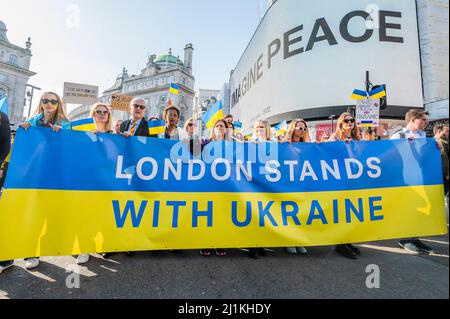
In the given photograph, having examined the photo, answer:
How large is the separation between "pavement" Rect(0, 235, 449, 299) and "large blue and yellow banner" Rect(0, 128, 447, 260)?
10.9 inches

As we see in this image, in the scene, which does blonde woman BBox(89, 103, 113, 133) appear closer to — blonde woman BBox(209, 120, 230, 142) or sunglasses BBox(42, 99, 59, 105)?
sunglasses BBox(42, 99, 59, 105)

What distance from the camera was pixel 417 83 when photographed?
40.2ft

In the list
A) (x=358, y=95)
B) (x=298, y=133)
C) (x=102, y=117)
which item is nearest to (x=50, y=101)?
(x=102, y=117)

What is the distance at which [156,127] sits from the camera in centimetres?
420

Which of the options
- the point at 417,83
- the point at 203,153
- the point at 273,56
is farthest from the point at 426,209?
the point at 273,56

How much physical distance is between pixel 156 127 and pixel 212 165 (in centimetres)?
166

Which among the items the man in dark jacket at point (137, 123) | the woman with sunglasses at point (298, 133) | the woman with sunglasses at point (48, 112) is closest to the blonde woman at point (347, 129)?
the woman with sunglasses at point (298, 133)

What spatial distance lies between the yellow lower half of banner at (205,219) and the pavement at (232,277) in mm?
270

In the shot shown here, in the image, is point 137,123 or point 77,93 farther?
point 77,93

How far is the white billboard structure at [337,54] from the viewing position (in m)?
12.3

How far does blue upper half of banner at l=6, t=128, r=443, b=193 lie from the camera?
2688 millimetres

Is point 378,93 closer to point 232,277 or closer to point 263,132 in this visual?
point 263,132

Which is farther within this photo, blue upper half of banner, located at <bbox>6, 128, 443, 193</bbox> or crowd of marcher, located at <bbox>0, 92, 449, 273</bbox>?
crowd of marcher, located at <bbox>0, 92, 449, 273</bbox>

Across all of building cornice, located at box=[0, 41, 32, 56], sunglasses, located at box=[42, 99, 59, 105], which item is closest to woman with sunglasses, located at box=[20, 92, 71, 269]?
sunglasses, located at box=[42, 99, 59, 105]
